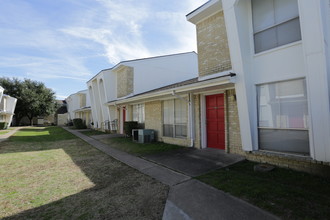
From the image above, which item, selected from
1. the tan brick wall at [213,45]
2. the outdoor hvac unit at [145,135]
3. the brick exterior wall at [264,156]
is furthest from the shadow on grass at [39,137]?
the brick exterior wall at [264,156]

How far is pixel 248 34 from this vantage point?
5.89m

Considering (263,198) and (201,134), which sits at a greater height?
(201,134)

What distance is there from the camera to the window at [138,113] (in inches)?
518

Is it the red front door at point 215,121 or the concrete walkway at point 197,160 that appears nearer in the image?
the concrete walkway at point 197,160

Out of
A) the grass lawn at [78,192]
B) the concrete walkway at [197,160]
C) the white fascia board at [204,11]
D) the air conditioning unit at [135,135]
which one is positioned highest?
the white fascia board at [204,11]

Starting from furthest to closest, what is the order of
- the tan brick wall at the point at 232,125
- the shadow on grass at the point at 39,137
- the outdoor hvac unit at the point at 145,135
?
the shadow on grass at the point at 39,137, the outdoor hvac unit at the point at 145,135, the tan brick wall at the point at 232,125

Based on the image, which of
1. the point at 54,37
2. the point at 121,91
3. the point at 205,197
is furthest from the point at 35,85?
the point at 205,197

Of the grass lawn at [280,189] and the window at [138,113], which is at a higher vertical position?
the window at [138,113]

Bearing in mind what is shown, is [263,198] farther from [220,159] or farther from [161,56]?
[161,56]

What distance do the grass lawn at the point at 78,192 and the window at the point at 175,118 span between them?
4187mm

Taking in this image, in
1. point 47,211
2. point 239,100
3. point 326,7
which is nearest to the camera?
point 47,211

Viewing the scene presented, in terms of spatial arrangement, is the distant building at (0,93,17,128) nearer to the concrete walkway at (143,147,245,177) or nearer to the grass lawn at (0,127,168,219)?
the grass lawn at (0,127,168,219)

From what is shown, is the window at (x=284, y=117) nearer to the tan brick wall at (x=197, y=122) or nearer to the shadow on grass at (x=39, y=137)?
the tan brick wall at (x=197, y=122)

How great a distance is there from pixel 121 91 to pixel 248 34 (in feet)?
41.2
